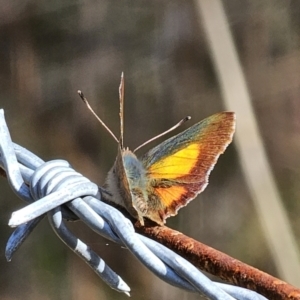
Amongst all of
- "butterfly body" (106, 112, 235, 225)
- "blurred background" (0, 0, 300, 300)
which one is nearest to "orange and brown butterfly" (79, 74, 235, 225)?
"butterfly body" (106, 112, 235, 225)

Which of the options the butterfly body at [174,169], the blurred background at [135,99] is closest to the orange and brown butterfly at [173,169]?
the butterfly body at [174,169]

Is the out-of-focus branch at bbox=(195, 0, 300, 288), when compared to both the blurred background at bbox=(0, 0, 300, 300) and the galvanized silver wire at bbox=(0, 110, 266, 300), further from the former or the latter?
the galvanized silver wire at bbox=(0, 110, 266, 300)

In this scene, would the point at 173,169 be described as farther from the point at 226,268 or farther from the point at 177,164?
the point at 226,268

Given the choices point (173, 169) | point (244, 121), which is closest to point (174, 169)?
point (173, 169)

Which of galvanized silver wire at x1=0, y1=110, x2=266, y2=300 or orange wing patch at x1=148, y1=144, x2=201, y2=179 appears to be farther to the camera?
orange wing patch at x1=148, y1=144, x2=201, y2=179

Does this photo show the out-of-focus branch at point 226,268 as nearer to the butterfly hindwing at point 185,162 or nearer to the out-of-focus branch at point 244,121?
the butterfly hindwing at point 185,162

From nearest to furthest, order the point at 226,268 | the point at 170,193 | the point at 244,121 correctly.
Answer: the point at 226,268
the point at 170,193
the point at 244,121

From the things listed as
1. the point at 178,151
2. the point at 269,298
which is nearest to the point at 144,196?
the point at 178,151
